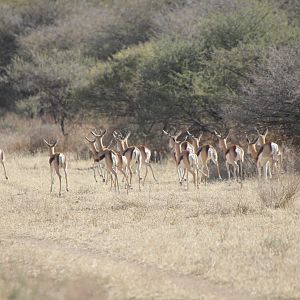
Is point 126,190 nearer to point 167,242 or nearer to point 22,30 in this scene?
point 167,242

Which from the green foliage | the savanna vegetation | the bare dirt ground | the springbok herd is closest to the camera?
the bare dirt ground

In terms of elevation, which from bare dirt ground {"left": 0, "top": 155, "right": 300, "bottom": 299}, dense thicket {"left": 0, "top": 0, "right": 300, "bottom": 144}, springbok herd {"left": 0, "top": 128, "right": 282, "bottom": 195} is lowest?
bare dirt ground {"left": 0, "top": 155, "right": 300, "bottom": 299}

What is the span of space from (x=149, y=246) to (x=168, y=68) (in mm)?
17145

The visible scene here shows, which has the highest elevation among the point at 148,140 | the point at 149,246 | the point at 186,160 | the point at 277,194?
the point at 148,140

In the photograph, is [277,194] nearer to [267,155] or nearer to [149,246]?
[149,246]

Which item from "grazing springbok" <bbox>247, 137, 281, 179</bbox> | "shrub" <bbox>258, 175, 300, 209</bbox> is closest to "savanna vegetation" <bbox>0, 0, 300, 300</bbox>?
"shrub" <bbox>258, 175, 300, 209</bbox>

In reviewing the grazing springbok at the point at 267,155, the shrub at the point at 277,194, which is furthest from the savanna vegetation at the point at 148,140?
the grazing springbok at the point at 267,155

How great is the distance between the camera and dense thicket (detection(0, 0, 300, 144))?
22047 mm

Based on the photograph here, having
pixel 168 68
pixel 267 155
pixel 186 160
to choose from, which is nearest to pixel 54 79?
pixel 168 68

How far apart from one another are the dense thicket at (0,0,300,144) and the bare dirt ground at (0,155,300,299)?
6.11 metres

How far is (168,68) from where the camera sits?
1061 inches

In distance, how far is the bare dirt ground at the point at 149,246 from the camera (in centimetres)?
822

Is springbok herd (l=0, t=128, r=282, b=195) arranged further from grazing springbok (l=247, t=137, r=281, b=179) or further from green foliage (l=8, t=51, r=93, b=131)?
green foliage (l=8, t=51, r=93, b=131)

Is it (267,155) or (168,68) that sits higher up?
(168,68)
